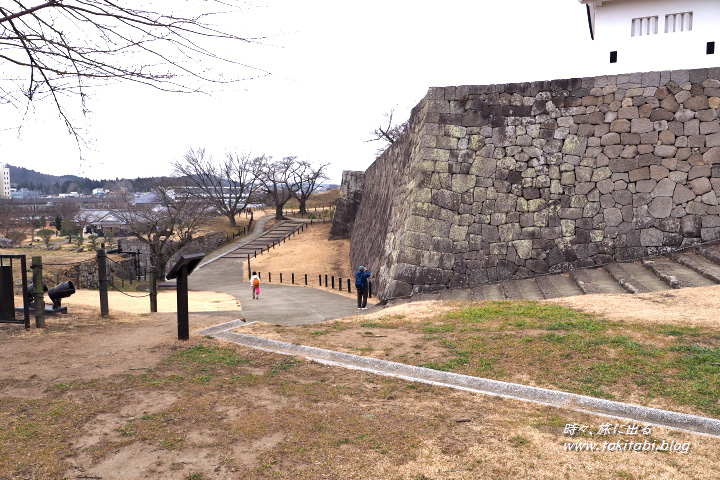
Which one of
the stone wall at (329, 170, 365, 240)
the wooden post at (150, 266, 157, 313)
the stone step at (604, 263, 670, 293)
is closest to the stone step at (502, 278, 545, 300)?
the stone step at (604, 263, 670, 293)

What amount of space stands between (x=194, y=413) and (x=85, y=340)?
3.34 metres

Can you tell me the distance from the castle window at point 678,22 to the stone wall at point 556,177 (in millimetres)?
8468

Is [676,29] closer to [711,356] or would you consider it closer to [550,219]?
[550,219]

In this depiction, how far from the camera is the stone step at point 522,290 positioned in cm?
1011

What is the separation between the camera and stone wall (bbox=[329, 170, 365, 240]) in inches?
1371

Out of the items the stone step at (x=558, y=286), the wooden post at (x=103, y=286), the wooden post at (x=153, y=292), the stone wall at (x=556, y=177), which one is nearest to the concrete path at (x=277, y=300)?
the stone wall at (x=556, y=177)

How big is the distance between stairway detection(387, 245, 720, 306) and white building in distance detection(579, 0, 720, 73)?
10.0 meters

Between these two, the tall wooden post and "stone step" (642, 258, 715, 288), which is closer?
the tall wooden post

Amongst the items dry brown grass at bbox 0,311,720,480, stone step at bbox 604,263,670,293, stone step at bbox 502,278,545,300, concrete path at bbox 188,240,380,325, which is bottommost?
concrete path at bbox 188,240,380,325

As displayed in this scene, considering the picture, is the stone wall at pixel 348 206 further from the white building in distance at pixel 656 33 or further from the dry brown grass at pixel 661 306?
the dry brown grass at pixel 661 306

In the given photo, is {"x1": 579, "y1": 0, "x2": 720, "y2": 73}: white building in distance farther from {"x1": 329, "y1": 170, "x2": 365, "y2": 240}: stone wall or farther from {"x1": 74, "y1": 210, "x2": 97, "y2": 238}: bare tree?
{"x1": 74, "y1": 210, "x2": 97, "y2": 238}: bare tree

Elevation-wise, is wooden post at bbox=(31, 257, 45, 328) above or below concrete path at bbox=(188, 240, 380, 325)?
above

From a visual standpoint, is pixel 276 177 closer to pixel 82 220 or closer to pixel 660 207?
pixel 82 220

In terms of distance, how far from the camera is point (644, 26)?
60.4 feet
